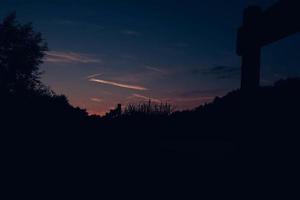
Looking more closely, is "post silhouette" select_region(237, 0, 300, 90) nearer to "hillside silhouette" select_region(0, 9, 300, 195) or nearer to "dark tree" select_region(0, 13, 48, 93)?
"hillside silhouette" select_region(0, 9, 300, 195)

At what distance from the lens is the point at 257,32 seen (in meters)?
3.91

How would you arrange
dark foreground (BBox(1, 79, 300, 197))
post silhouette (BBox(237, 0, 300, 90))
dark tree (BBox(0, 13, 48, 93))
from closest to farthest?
post silhouette (BBox(237, 0, 300, 90)) → dark foreground (BBox(1, 79, 300, 197)) → dark tree (BBox(0, 13, 48, 93))

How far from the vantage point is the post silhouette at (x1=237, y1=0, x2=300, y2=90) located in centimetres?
334

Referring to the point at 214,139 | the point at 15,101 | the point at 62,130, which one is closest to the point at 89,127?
the point at 62,130

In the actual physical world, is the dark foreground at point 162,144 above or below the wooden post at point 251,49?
below

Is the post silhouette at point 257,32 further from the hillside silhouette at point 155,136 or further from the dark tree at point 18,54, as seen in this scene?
the dark tree at point 18,54

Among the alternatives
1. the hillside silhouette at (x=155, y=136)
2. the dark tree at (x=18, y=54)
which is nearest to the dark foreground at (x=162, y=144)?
the hillside silhouette at (x=155, y=136)

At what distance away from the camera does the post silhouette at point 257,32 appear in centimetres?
334

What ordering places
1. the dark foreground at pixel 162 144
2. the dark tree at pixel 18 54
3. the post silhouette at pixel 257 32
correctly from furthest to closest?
the dark tree at pixel 18 54 < the dark foreground at pixel 162 144 < the post silhouette at pixel 257 32

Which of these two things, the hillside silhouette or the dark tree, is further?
the dark tree

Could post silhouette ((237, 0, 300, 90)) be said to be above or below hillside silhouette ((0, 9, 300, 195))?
above

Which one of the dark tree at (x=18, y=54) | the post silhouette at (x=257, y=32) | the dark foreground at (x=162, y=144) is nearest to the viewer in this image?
the post silhouette at (x=257, y=32)

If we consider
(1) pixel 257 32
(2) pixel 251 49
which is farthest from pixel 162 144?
(1) pixel 257 32

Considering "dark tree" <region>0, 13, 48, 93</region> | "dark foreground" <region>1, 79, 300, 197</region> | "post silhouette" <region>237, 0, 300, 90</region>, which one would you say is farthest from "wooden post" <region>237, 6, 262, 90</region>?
"dark tree" <region>0, 13, 48, 93</region>
